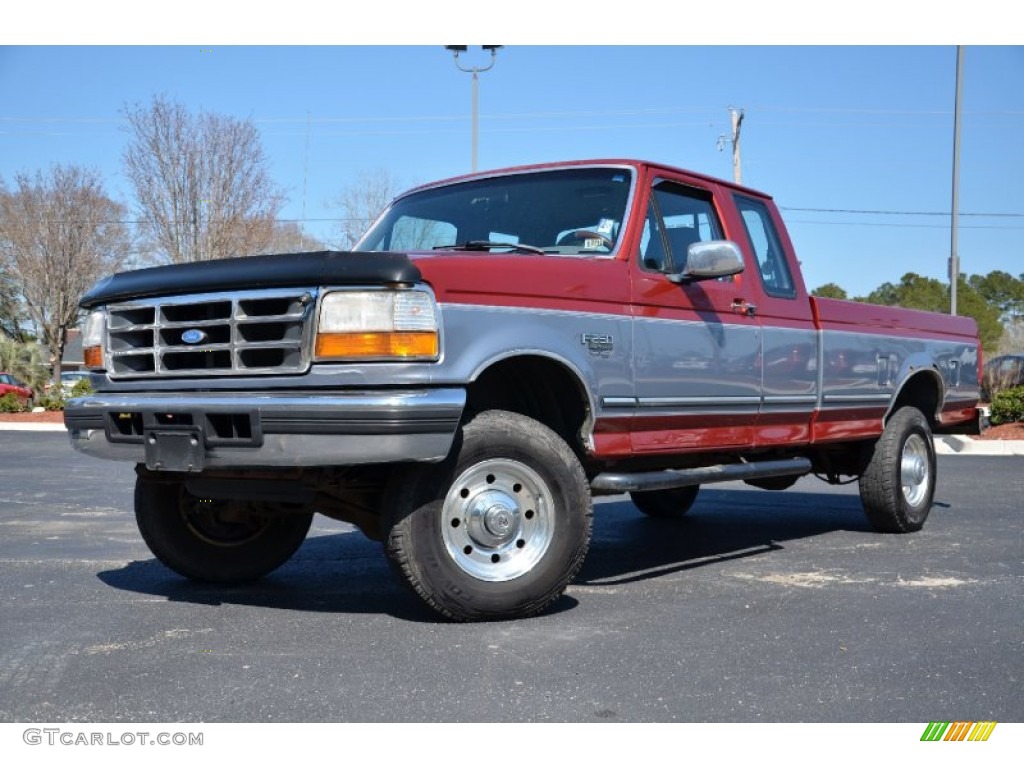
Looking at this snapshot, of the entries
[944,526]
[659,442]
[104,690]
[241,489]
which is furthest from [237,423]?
[944,526]

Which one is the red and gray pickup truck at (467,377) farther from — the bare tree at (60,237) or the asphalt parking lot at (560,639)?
the bare tree at (60,237)

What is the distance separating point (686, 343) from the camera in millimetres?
5656

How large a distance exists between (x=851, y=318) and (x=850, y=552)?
149 centimetres

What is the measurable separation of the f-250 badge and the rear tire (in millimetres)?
3582

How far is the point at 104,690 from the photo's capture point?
11.9ft

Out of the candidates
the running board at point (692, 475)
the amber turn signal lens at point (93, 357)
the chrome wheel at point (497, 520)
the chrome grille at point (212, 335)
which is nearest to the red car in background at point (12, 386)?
the amber turn signal lens at point (93, 357)

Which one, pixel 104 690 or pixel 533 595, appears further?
pixel 533 595

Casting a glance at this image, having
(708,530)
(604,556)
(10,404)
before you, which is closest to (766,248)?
(604,556)

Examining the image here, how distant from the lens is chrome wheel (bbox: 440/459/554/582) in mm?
4605

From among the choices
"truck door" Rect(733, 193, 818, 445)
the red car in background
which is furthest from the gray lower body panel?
the red car in background

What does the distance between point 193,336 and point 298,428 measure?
767 millimetres

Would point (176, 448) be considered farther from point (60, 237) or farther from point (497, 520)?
point (60, 237)

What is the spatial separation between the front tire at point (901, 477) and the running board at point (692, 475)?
1.01 m
